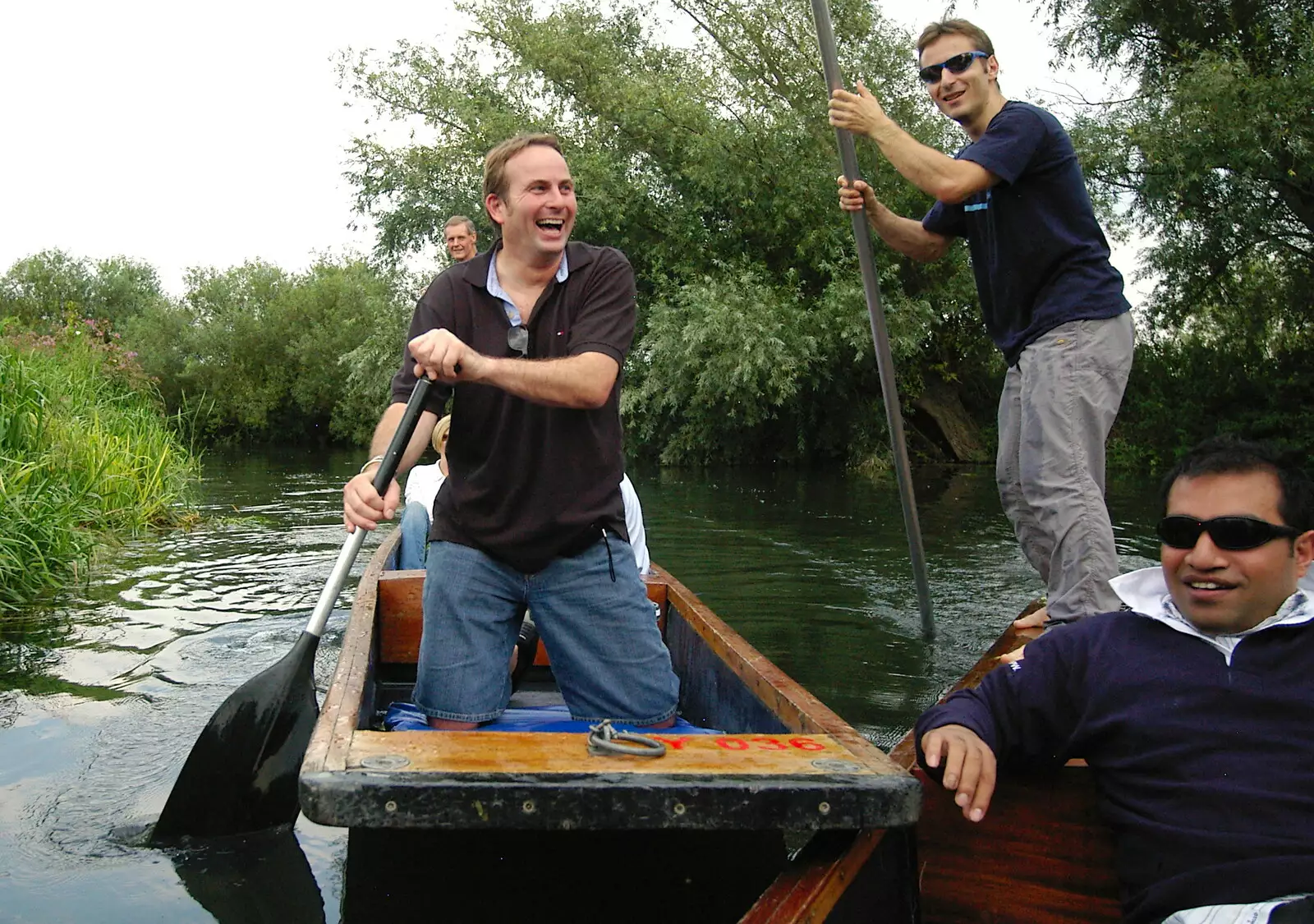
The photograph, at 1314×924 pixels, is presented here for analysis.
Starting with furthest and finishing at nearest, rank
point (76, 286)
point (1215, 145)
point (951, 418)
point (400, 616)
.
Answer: point (76, 286)
point (951, 418)
point (1215, 145)
point (400, 616)

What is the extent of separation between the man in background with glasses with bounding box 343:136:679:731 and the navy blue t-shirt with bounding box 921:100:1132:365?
38.7 inches

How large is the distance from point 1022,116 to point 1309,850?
1.90m

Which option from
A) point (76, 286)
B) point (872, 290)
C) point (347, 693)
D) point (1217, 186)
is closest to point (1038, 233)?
point (872, 290)

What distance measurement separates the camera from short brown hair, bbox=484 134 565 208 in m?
2.54

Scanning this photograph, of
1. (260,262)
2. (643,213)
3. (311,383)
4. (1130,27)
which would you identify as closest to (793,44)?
(643,213)

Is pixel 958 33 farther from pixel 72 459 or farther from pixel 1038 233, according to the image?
pixel 72 459

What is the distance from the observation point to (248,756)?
278cm

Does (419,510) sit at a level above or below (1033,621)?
above

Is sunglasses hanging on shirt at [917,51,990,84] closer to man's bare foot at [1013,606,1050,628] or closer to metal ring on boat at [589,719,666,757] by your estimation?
man's bare foot at [1013,606,1050,628]

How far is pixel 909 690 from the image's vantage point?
432 centimetres

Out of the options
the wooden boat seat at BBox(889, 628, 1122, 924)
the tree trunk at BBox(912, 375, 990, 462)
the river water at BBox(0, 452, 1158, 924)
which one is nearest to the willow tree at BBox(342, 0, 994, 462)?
the tree trunk at BBox(912, 375, 990, 462)

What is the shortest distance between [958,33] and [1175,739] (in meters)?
1.93

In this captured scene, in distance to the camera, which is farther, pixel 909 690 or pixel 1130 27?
pixel 1130 27

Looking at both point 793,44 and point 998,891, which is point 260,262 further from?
point 998,891
